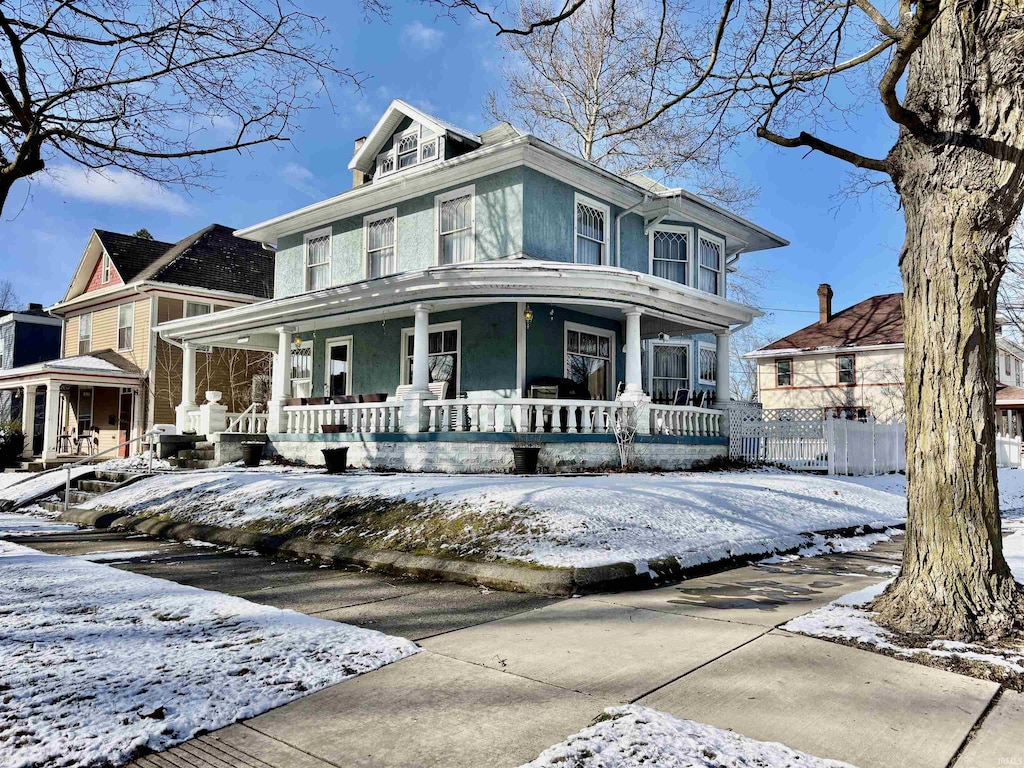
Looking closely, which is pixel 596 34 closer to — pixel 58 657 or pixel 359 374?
pixel 359 374

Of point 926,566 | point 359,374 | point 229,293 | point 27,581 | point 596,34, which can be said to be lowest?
point 27,581

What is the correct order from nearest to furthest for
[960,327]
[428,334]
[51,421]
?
1. [960,327]
2. [428,334]
3. [51,421]

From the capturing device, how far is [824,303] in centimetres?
3653

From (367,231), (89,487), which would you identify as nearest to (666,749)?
(89,487)

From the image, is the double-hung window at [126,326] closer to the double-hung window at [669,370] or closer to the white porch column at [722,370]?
the double-hung window at [669,370]

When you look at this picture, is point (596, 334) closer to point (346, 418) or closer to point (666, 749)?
point (346, 418)

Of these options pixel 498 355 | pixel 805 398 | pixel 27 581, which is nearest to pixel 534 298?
pixel 498 355

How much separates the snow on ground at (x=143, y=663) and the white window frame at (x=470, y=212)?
1135 cm

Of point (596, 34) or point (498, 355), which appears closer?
point (498, 355)

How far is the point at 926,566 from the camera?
451cm

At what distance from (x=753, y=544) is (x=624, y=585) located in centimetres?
225

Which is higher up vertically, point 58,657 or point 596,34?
point 596,34

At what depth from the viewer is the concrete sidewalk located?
281cm

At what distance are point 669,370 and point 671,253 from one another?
336 cm
